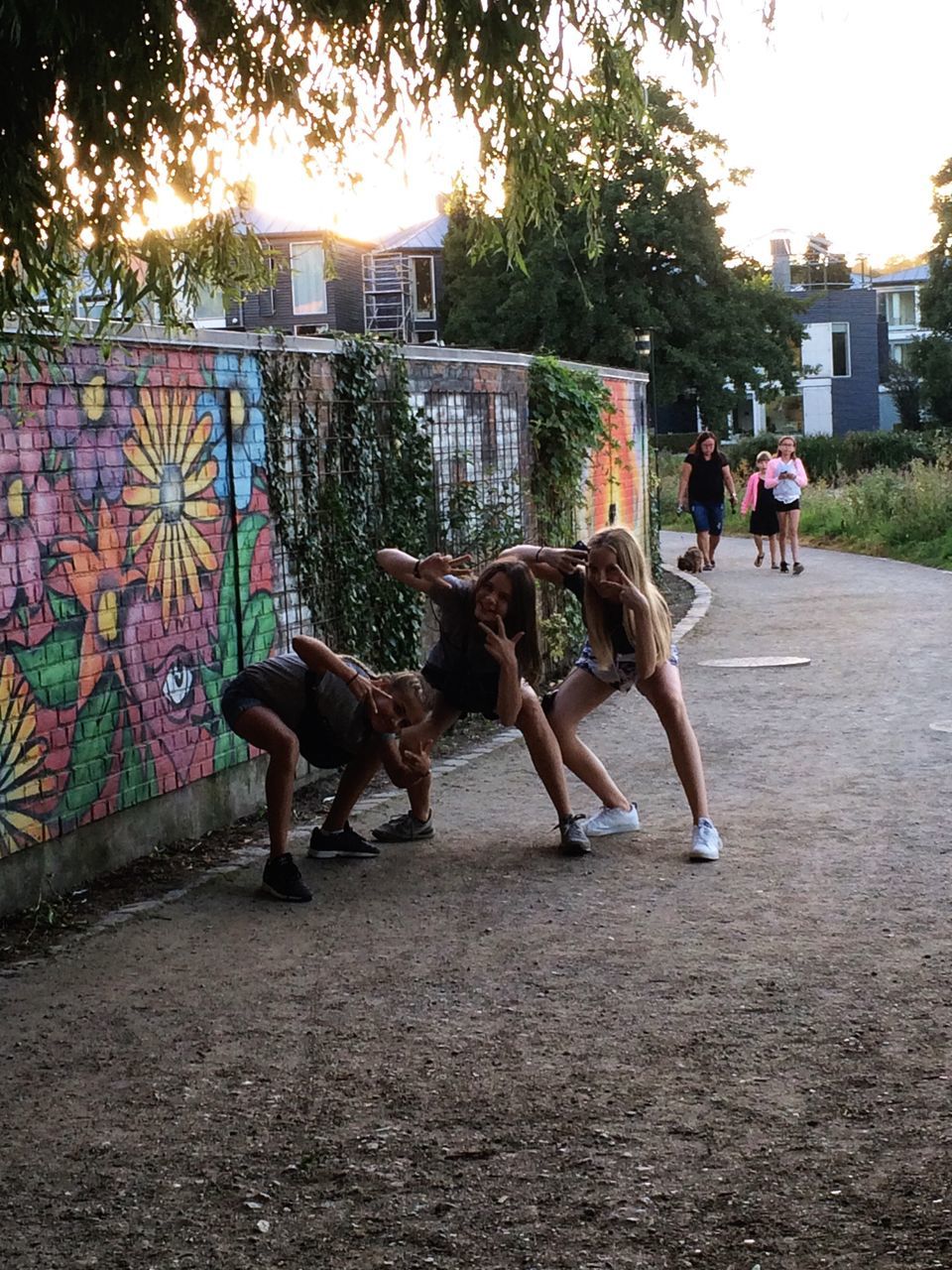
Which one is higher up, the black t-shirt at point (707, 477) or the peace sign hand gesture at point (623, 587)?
the black t-shirt at point (707, 477)

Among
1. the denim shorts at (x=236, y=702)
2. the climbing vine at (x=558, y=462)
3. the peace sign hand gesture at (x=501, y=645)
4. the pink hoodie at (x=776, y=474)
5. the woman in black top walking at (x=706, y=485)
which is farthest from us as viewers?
the woman in black top walking at (x=706, y=485)

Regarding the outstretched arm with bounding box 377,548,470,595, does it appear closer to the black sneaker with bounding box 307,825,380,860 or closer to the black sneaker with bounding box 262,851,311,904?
the black sneaker with bounding box 307,825,380,860

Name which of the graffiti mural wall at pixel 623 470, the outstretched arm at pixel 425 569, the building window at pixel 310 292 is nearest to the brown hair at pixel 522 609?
the outstretched arm at pixel 425 569

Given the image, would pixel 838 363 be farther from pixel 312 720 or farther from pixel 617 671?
pixel 312 720

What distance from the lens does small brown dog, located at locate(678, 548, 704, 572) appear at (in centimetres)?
2139

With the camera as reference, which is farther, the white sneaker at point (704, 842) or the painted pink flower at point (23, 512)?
the white sneaker at point (704, 842)

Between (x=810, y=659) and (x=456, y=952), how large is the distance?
26.1ft

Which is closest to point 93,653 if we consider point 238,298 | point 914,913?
point 238,298

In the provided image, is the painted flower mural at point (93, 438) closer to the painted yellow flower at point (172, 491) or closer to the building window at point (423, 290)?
the painted yellow flower at point (172, 491)

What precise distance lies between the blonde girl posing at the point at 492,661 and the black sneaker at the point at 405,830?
1.64ft

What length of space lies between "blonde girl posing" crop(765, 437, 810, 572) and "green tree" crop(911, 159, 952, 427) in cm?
4445

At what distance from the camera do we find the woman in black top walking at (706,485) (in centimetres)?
2131

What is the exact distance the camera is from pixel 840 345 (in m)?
75.1

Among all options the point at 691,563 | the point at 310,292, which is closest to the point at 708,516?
the point at 691,563
